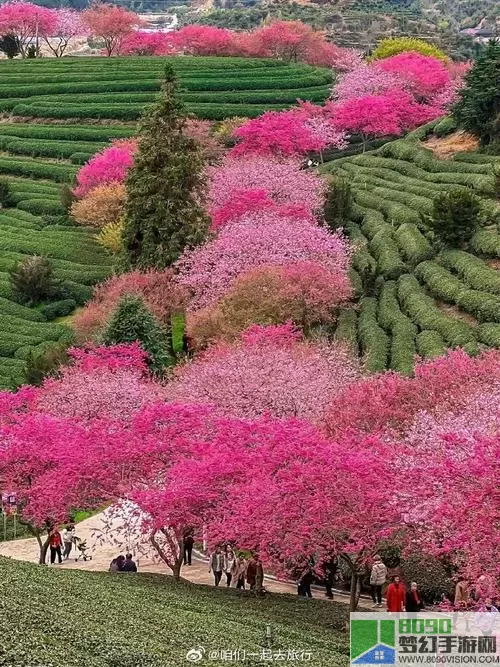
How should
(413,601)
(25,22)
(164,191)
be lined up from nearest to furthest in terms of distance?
(413,601) → (164,191) → (25,22)

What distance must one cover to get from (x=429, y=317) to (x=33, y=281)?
81.2ft

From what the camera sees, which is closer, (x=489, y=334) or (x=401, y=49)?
(x=489, y=334)

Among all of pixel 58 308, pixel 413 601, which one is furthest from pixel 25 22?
pixel 413 601

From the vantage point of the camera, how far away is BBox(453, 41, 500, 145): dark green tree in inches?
2756

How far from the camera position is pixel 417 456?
2936 centimetres

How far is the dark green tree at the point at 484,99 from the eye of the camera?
230 feet

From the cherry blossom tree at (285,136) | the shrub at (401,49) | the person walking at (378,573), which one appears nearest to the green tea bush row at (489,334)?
the person walking at (378,573)

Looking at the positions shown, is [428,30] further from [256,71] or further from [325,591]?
[325,591]

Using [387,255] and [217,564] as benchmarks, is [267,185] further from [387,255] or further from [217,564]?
[217,564]

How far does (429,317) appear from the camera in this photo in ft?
161

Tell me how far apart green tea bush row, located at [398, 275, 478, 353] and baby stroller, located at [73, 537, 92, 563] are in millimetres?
15899

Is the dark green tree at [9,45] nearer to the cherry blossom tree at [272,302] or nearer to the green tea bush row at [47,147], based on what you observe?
the green tea bush row at [47,147]

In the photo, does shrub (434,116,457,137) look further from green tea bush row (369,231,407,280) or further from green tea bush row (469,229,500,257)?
green tea bush row (469,229,500,257)

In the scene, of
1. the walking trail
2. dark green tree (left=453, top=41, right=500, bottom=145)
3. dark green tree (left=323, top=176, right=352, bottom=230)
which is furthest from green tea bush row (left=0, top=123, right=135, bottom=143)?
the walking trail
